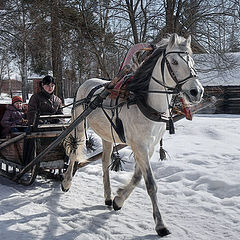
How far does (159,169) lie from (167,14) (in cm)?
567

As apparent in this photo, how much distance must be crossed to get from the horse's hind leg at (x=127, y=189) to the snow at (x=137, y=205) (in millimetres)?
129

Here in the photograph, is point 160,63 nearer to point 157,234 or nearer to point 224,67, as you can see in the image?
point 157,234

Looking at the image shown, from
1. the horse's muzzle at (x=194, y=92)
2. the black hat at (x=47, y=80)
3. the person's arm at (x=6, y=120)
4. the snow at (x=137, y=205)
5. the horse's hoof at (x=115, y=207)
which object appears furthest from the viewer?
A: the person's arm at (x=6, y=120)

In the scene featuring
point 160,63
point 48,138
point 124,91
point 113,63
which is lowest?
point 48,138

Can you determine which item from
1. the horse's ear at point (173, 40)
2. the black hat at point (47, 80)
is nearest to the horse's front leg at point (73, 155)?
the black hat at point (47, 80)

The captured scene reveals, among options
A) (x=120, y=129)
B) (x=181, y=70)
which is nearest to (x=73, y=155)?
(x=120, y=129)

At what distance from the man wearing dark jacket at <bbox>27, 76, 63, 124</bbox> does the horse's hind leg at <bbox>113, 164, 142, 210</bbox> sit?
2088 mm

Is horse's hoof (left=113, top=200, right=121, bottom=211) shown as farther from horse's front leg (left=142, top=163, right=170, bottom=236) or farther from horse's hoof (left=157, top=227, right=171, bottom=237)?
horse's hoof (left=157, top=227, right=171, bottom=237)

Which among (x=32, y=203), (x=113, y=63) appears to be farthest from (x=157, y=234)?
(x=113, y=63)

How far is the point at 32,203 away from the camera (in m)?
4.50

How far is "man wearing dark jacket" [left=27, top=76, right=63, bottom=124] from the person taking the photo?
5.39 metres

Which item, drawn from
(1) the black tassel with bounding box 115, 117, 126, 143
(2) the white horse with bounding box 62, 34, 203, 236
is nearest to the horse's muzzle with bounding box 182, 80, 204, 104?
(2) the white horse with bounding box 62, 34, 203, 236

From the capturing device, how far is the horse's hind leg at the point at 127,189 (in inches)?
158

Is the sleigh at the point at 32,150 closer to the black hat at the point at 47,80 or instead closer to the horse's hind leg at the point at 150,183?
the black hat at the point at 47,80
